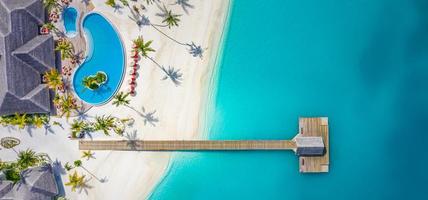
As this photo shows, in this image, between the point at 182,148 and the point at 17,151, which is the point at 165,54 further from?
the point at 17,151

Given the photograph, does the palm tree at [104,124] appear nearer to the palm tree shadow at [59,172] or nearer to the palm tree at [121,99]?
the palm tree at [121,99]

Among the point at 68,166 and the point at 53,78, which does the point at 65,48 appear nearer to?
the point at 53,78

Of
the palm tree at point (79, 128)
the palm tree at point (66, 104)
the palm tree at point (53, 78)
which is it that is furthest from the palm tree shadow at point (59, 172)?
the palm tree at point (53, 78)

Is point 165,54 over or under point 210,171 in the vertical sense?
over

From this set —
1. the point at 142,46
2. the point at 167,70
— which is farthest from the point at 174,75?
the point at 142,46

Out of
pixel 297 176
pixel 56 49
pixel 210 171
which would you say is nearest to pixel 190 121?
pixel 210 171

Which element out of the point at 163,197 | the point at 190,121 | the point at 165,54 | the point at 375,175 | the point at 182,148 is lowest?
the point at 163,197
